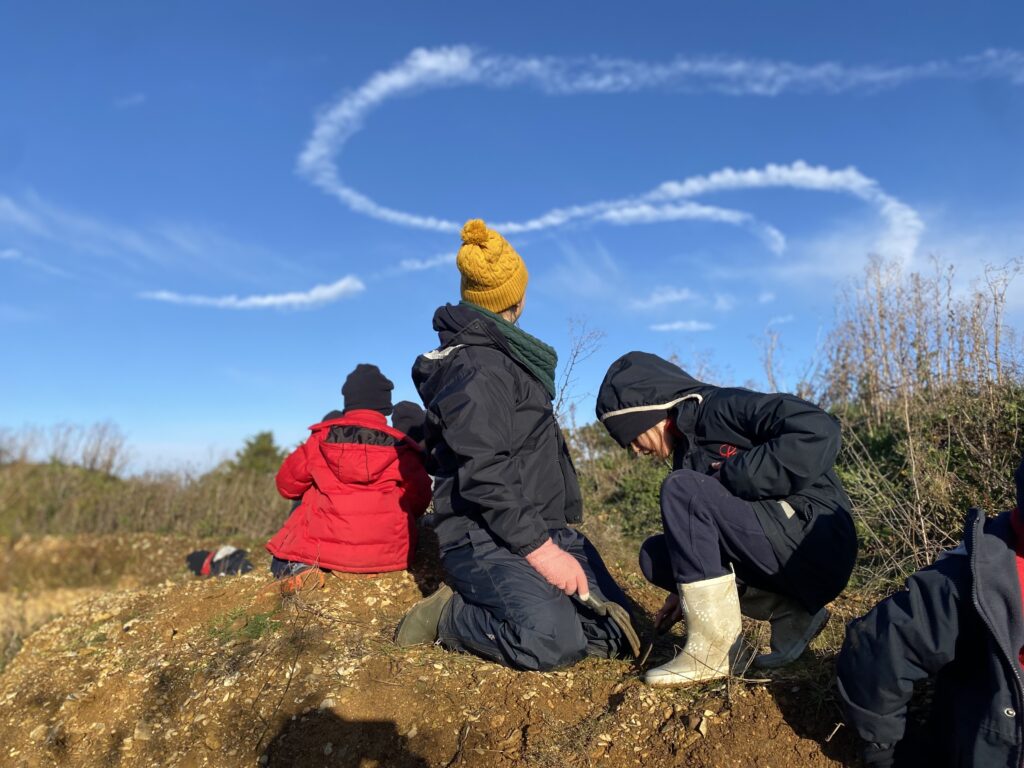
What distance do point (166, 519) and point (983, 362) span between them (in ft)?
38.2

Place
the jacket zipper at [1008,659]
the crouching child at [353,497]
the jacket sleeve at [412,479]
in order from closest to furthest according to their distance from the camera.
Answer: the jacket zipper at [1008,659] < the crouching child at [353,497] < the jacket sleeve at [412,479]

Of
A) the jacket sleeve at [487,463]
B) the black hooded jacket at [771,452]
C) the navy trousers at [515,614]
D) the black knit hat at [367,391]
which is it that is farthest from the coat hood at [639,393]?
the black knit hat at [367,391]

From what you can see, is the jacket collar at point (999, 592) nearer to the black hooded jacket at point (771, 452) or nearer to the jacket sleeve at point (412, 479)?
the black hooded jacket at point (771, 452)

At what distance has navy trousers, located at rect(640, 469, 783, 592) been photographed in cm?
265

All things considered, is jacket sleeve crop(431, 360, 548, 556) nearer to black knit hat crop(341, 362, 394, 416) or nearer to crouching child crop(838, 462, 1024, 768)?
crouching child crop(838, 462, 1024, 768)

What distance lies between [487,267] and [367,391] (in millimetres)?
1492

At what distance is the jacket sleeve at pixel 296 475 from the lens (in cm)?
454

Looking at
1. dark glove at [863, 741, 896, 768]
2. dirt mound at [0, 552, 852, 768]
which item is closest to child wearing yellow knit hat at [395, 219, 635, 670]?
dirt mound at [0, 552, 852, 768]

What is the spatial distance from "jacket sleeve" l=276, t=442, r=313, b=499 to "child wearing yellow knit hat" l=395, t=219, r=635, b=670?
4.09 feet

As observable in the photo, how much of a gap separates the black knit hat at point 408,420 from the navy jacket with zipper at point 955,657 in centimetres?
305

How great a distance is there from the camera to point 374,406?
466 centimetres

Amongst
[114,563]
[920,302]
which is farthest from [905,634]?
[114,563]

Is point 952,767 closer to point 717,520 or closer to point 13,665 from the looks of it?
point 717,520

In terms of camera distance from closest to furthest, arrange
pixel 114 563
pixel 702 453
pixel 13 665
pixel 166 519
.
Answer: pixel 702 453
pixel 13 665
pixel 114 563
pixel 166 519
